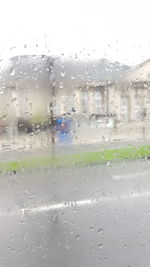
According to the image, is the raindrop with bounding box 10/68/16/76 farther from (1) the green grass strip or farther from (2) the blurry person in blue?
(1) the green grass strip

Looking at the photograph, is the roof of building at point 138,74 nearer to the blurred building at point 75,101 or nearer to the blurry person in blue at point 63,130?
the blurred building at point 75,101

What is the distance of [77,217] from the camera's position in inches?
73.2

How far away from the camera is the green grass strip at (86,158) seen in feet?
6.45

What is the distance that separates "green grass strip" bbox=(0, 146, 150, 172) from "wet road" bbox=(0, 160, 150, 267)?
0.04 metres

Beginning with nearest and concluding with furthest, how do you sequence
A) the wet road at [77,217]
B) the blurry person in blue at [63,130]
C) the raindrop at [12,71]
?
the wet road at [77,217] < the raindrop at [12,71] < the blurry person in blue at [63,130]

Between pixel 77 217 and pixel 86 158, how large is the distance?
371 millimetres

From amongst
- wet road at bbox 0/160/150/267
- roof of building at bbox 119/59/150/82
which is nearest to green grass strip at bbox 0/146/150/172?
wet road at bbox 0/160/150/267

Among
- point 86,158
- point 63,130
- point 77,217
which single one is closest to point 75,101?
point 63,130

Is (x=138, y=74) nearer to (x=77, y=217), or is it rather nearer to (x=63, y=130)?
(x=63, y=130)

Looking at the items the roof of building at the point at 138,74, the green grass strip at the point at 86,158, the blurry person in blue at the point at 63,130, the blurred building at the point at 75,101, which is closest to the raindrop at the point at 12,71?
the blurred building at the point at 75,101

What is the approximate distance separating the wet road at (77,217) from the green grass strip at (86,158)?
45mm

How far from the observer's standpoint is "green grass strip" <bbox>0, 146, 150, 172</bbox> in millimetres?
1966

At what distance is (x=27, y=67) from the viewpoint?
6.26 ft

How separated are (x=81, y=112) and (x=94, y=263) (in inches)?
33.7
